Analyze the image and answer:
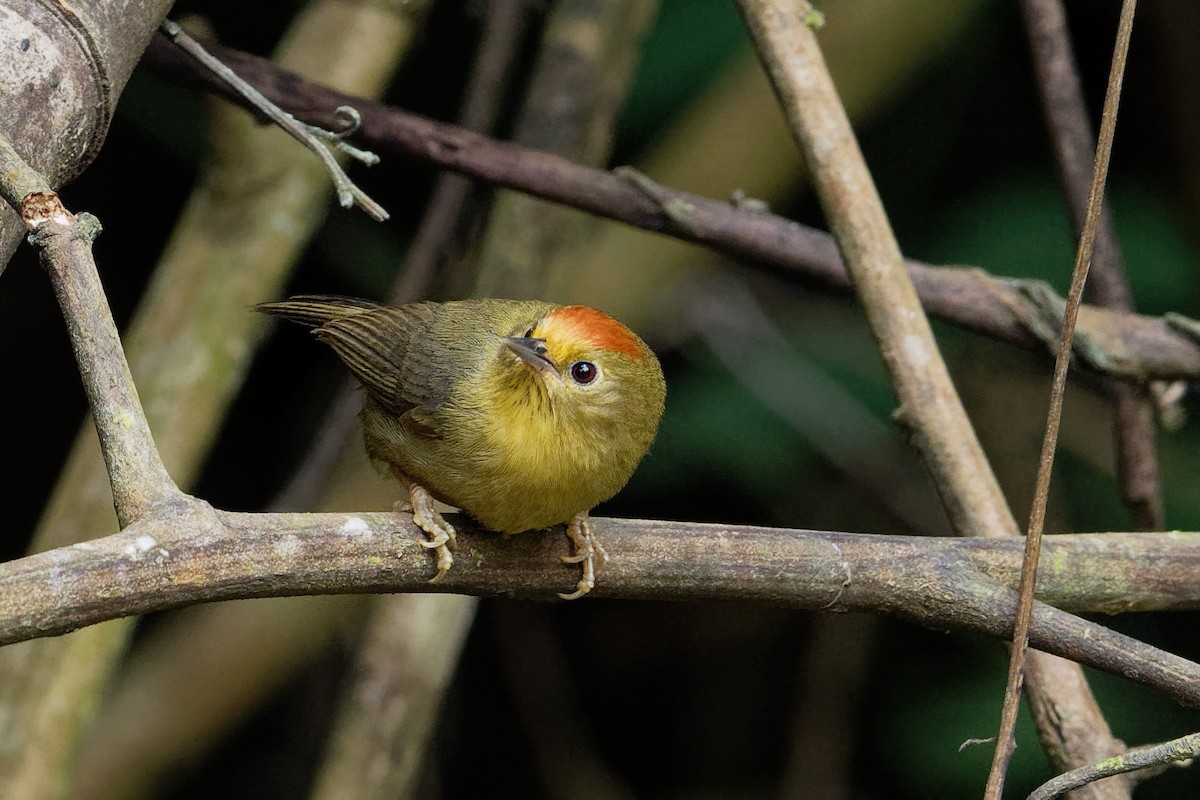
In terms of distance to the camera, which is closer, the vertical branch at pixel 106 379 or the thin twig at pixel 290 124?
the vertical branch at pixel 106 379

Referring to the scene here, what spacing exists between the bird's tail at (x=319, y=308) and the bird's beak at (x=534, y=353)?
73 centimetres

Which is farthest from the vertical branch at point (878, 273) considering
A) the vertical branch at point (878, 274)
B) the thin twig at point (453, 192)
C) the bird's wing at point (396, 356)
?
the thin twig at point (453, 192)

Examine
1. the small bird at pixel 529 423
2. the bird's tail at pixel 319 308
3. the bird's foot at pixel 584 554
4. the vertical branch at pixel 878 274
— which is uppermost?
the vertical branch at pixel 878 274

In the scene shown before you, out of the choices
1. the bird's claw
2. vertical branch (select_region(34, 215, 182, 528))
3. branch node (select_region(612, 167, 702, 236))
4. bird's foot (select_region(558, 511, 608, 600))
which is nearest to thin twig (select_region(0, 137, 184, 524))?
vertical branch (select_region(34, 215, 182, 528))

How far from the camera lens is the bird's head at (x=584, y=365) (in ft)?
7.75

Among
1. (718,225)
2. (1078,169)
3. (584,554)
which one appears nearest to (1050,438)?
(584,554)

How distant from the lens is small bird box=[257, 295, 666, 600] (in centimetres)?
231

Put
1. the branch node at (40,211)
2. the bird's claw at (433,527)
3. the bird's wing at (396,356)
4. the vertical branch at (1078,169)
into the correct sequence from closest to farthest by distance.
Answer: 1. the branch node at (40,211)
2. the bird's claw at (433,527)
3. the bird's wing at (396,356)
4. the vertical branch at (1078,169)

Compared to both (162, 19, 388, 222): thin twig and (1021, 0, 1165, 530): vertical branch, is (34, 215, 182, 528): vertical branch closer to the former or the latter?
(162, 19, 388, 222): thin twig

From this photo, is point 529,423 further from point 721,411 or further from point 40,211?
point 721,411

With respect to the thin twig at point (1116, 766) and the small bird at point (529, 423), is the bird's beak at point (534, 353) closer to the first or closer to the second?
the small bird at point (529, 423)

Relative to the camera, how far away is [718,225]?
3072 millimetres

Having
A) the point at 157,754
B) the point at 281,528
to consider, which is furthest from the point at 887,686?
the point at 281,528

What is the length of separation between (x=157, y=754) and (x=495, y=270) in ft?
6.12
